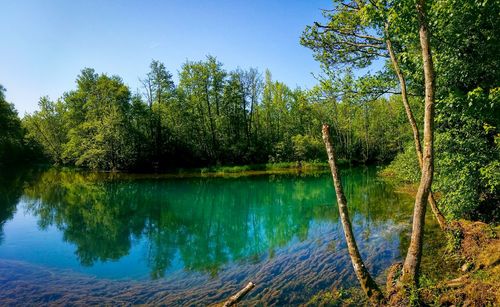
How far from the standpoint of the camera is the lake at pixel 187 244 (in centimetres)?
977

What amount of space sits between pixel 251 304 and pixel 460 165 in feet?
25.9

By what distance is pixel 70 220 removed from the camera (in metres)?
19.7

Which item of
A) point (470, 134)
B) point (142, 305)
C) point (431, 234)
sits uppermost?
point (470, 134)

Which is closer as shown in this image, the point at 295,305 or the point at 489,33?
the point at 295,305

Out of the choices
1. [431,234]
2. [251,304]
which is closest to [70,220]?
[251,304]

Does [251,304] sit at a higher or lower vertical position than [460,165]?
lower

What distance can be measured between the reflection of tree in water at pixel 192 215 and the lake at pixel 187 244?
0.08 metres

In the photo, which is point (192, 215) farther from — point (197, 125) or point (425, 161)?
point (197, 125)

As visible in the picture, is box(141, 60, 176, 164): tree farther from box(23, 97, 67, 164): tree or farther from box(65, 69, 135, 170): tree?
box(23, 97, 67, 164): tree

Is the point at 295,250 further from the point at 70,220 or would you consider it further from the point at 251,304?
the point at 70,220

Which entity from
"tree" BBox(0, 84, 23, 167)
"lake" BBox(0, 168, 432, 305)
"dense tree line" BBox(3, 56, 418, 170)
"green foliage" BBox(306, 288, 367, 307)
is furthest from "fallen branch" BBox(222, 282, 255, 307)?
"tree" BBox(0, 84, 23, 167)

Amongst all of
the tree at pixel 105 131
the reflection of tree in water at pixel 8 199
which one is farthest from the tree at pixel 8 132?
the reflection of tree in water at pixel 8 199

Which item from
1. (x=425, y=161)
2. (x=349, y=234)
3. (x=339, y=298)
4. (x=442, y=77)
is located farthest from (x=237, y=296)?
(x=442, y=77)

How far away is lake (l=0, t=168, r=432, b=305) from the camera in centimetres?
977
